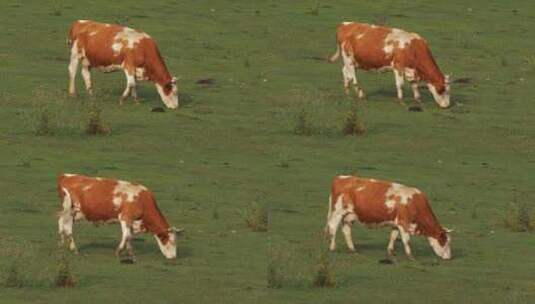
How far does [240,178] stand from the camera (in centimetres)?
3916

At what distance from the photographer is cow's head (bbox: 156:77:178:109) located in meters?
44.5

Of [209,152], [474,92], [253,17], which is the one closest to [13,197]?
[209,152]

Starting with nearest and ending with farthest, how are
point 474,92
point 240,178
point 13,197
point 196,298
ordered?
point 196,298
point 13,197
point 240,178
point 474,92

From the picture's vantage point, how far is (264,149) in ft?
137

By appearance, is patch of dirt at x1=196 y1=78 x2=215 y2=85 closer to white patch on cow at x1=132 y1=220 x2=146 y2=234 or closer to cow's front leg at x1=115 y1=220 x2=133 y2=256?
white patch on cow at x1=132 y1=220 x2=146 y2=234

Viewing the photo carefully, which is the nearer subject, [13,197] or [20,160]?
[13,197]

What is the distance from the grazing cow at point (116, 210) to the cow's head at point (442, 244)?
375 centimetres

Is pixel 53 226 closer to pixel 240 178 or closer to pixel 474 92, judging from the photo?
pixel 240 178

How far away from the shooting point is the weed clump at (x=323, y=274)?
31.2m

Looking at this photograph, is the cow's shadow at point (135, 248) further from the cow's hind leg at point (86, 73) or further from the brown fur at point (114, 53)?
the cow's hind leg at point (86, 73)

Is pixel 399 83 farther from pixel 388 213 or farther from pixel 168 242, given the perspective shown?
pixel 168 242

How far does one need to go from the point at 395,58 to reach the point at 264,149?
4.61 m

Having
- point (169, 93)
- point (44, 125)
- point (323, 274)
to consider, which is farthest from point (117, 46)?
point (323, 274)

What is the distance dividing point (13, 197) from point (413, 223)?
265 inches
